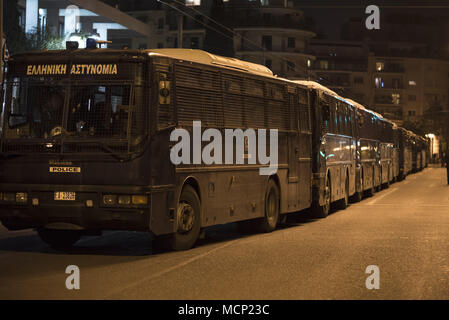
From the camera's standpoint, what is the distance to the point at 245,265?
12.9 meters

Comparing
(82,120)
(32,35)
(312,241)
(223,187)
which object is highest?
(32,35)

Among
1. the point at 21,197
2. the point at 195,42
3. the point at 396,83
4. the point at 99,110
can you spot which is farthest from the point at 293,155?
the point at 396,83

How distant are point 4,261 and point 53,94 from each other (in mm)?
2649

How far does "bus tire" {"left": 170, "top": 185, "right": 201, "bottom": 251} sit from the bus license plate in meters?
1.65

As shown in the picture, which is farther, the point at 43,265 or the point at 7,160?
the point at 7,160

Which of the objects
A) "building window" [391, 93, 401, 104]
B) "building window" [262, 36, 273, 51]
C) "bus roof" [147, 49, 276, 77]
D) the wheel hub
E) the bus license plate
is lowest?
the wheel hub

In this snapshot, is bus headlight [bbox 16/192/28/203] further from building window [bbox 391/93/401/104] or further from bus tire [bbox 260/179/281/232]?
building window [bbox 391/93/401/104]

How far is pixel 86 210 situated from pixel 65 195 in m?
0.43

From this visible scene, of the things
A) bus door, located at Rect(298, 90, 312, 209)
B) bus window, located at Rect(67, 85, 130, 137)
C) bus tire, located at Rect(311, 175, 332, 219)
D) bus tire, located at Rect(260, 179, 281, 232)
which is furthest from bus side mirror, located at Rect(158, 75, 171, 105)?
bus tire, located at Rect(311, 175, 332, 219)

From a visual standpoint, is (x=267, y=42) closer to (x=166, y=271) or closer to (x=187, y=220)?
(x=187, y=220)

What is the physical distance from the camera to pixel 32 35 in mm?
54125

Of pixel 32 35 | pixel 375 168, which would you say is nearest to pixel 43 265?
pixel 375 168

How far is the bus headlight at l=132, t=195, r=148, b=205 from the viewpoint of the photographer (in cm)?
1357
